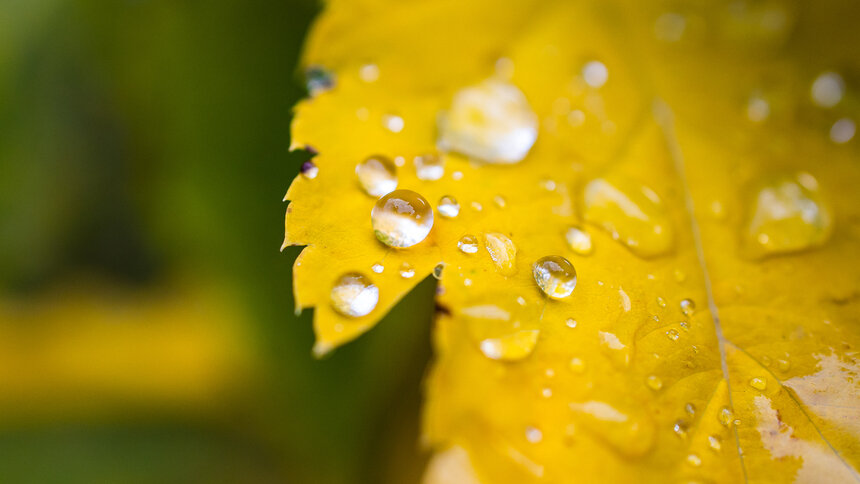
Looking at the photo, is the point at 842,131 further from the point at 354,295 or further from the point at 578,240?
the point at 354,295

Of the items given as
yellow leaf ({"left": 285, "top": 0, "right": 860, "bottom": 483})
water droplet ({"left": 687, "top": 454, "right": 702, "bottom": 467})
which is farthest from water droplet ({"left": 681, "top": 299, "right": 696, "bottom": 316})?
water droplet ({"left": 687, "top": 454, "right": 702, "bottom": 467})

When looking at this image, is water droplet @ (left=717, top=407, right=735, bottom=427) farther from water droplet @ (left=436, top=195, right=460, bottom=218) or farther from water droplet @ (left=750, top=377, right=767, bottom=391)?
water droplet @ (left=436, top=195, right=460, bottom=218)

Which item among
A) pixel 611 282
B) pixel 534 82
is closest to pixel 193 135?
pixel 534 82

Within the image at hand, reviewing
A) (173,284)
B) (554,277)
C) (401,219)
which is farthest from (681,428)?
(173,284)

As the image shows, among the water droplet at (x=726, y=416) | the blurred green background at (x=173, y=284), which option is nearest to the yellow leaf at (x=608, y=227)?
the water droplet at (x=726, y=416)

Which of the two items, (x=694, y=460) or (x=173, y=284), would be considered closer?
(x=694, y=460)

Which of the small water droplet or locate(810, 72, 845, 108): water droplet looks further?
locate(810, 72, 845, 108): water droplet
